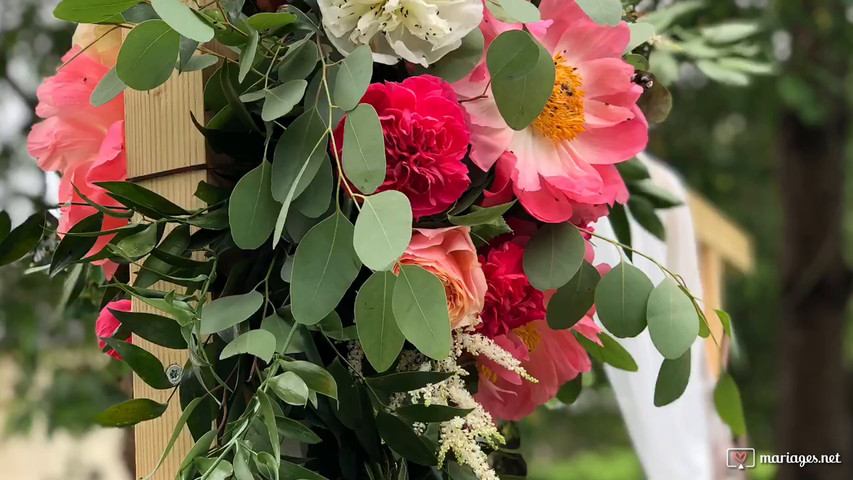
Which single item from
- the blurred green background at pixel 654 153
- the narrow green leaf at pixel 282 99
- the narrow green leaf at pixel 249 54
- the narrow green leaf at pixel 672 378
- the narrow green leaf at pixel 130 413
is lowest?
the blurred green background at pixel 654 153

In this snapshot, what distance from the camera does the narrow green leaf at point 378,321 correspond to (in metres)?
0.42

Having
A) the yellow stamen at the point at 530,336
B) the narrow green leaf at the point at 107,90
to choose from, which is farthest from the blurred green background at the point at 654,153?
the yellow stamen at the point at 530,336

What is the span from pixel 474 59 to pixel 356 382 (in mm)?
204

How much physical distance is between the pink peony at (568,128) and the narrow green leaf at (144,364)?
219mm

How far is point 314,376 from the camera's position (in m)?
0.41

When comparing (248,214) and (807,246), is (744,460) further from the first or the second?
(807,246)

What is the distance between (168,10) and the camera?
1.28ft

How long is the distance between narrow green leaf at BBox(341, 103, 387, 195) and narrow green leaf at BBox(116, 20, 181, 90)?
97mm

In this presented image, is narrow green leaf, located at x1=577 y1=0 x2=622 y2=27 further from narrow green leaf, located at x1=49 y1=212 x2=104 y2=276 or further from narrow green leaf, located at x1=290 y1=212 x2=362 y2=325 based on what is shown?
narrow green leaf, located at x1=49 y1=212 x2=104 y2=276

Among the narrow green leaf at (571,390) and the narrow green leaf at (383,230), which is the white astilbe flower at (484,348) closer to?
the narrow green leaf at (383,230)

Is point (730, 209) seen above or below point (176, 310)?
below

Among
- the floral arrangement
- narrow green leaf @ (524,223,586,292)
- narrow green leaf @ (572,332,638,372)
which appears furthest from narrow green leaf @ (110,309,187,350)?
narrow green leaf @ (572,332,638,372)

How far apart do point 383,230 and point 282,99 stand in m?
0.11

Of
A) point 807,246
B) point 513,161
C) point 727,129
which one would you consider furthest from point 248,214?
point 727,129
